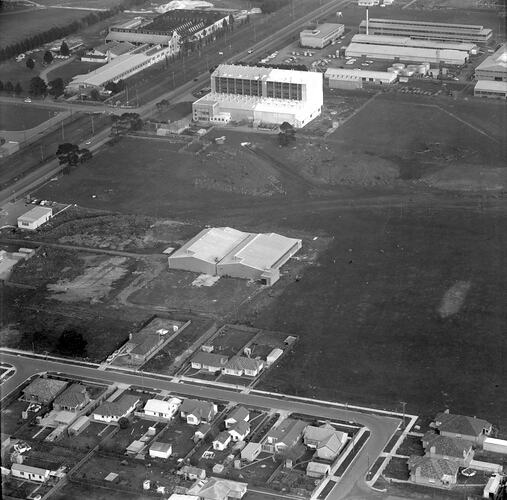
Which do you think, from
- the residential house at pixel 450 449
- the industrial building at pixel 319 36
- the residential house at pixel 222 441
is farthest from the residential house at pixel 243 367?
the industrial building at pixel 319 36

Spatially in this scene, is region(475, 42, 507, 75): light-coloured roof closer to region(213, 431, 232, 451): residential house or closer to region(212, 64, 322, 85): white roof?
region(212, 64, 322, 85): white roof

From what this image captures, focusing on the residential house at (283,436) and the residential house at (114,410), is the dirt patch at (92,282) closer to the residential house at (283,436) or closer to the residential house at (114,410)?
the residential house at (114,410)

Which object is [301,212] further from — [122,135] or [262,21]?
[262,21]

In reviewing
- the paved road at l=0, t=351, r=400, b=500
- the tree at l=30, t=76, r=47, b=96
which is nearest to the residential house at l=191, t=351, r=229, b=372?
the paved road at l=0, t=351, r=400, b=500

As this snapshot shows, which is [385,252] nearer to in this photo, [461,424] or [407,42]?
[461,424]

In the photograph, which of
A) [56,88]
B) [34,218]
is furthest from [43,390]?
[56,88]

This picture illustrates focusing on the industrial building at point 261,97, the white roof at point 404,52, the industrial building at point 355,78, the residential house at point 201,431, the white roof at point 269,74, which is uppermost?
the residential house at point 201,431
